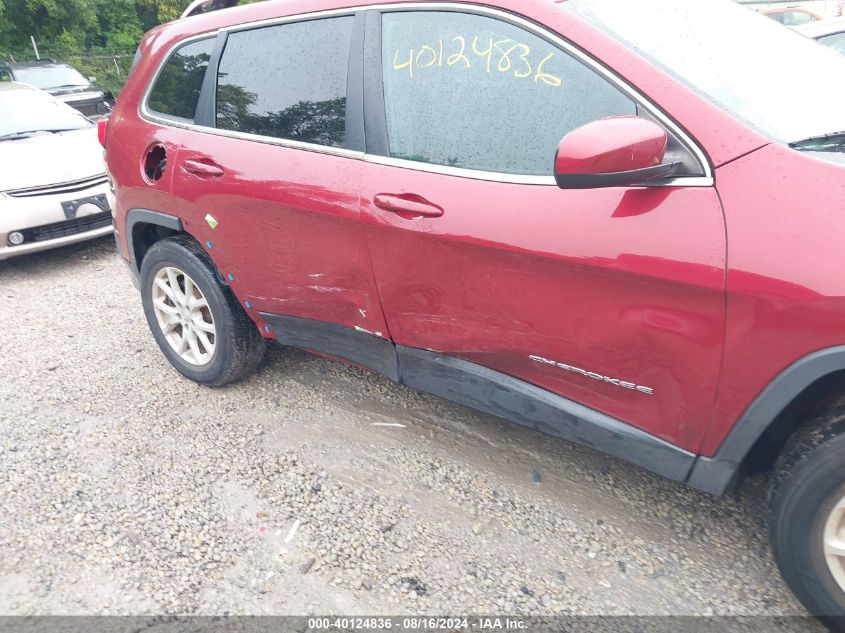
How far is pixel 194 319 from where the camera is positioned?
3.59 m

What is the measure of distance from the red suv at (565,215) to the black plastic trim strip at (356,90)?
1 cm

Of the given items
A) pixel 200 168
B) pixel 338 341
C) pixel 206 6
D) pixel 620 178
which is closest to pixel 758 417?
pixel 620 178

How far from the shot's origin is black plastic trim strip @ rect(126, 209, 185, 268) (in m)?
3.41

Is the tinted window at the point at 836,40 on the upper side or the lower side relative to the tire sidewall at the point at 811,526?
upper

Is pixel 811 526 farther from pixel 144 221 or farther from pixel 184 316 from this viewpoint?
pixel 144 221

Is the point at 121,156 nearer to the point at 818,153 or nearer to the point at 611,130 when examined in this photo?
the point at 611,130

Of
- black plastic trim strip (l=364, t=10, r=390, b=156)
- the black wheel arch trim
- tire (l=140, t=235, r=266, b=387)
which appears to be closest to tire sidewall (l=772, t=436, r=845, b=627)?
Result: the black wheel arch trim

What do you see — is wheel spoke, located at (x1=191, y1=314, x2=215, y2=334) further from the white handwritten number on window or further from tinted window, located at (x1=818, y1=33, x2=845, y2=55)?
tinted window, located at (x1=818, y1=33, x2=845, y2=55)

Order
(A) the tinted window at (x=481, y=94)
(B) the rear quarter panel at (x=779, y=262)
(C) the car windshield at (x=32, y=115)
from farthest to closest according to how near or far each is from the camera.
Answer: (C) the car windshield at (x=32, y=115)
(A) the tinted window at (x=481, y=94)
(B) the rear quarter panel at (x=779, y=262)

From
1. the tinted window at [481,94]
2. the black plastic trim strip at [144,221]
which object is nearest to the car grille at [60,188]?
the black plastic trim strip at [144,221]

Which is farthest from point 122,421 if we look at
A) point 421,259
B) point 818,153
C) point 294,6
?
point 818,153

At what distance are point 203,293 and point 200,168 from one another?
24.4 inches

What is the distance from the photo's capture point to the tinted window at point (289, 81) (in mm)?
2770

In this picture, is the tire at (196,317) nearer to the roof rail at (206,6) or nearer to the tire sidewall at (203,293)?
the tire sidewall at (203,293)
